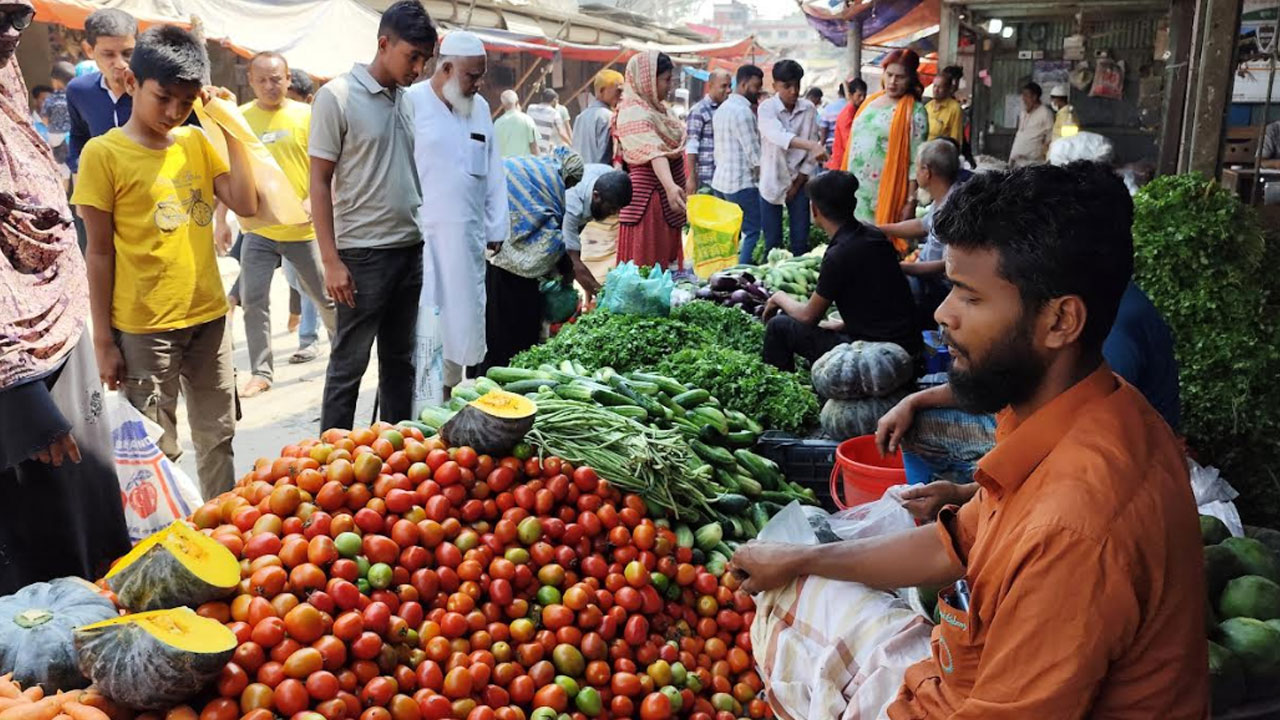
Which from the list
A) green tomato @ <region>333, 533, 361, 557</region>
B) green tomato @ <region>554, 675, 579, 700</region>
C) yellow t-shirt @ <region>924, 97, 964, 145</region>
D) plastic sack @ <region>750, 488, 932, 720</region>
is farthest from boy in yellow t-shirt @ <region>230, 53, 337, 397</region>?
yellow t-shirt @ <region>924, 97, 964, 145</region>

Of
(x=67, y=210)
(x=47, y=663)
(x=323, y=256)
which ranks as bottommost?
(x=47, y=663)

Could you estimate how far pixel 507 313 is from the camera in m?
6.20

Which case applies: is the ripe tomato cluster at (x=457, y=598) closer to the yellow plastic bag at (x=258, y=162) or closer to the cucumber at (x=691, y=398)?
Result: the cucumber at (x=691, y=398)

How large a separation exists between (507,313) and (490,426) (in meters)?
3.18

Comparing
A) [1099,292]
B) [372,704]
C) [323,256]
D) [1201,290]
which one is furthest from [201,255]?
[1201,290]

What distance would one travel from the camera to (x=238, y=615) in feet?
7.88

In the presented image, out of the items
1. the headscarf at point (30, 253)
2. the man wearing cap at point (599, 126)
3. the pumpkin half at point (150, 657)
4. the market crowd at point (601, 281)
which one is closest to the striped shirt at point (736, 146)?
the market crowd at point (601, 281)

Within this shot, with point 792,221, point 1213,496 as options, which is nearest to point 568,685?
point 1213,496

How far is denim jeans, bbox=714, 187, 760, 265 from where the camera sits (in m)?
9.13

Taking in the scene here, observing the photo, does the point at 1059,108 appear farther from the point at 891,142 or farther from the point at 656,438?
the point at 656,438

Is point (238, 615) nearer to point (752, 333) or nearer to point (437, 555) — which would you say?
point (437, 555)

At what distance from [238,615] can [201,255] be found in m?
2.10

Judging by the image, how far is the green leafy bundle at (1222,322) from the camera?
3.99 metres

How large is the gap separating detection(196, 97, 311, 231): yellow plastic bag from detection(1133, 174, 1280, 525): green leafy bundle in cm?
383
